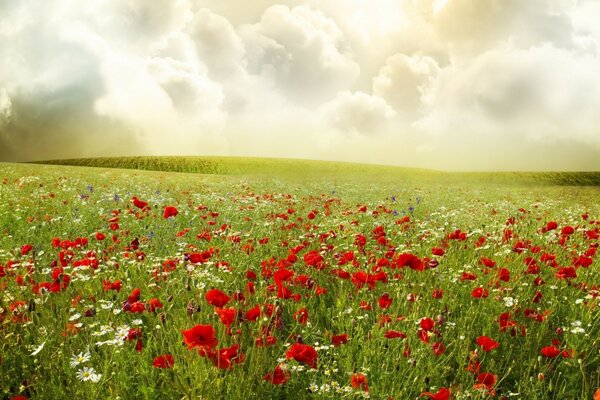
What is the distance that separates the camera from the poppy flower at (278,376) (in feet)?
7.93

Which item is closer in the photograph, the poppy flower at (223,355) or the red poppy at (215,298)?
the poppy flower at (223,355)

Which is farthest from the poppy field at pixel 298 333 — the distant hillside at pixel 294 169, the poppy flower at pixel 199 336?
the distant hillside at pixel 294 169

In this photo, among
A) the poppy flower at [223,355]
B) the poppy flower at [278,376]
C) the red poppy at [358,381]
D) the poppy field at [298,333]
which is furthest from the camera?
the poppy field at [298,333]

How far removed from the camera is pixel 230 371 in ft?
8.75

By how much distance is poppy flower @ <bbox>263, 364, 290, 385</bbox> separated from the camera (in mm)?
2418

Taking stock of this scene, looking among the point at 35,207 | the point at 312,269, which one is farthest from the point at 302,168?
the point at 312,269

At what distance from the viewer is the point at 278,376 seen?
247 centimetres

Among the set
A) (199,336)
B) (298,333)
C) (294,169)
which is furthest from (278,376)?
(294,169)

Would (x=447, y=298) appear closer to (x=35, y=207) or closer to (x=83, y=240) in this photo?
(x=83, y=240)

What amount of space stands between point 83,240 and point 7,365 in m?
1.52

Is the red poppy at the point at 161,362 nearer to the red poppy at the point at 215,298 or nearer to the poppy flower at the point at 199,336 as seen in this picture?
the red poppy at the point at 215,298

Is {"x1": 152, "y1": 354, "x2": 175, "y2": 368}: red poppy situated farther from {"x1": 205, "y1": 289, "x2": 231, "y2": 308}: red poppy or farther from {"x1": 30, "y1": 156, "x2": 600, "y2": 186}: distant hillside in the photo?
{"x1": 30, "y1": 156, "x2": 600, "y2": 186}: distant hillside

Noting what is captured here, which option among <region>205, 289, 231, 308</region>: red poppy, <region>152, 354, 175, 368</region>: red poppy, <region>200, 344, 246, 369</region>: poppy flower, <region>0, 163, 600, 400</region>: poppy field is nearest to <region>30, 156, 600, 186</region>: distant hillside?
<region>0, 163, 600, 400</region>: poppy field

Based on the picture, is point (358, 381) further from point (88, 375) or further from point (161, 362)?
point (88, 375)
